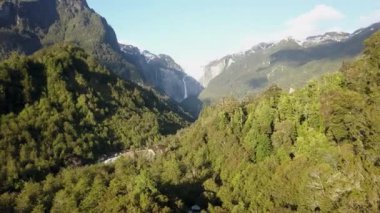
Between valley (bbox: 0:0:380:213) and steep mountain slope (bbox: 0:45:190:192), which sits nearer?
valley (bbox: 0:0:380:213)

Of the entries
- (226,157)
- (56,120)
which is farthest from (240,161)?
(56,120)

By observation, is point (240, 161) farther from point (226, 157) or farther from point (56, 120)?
point (56, 120)

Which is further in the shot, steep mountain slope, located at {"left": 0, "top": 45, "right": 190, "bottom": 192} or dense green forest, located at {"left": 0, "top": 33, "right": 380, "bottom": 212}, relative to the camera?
steep mountain slope, located at {"left": 0, "top": 45, "right": 190, "bottom": 192}

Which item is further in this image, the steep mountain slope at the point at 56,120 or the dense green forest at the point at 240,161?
the steep mountain slope at the point at 56,120

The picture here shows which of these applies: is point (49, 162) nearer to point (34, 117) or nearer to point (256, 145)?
point (34, 117)
